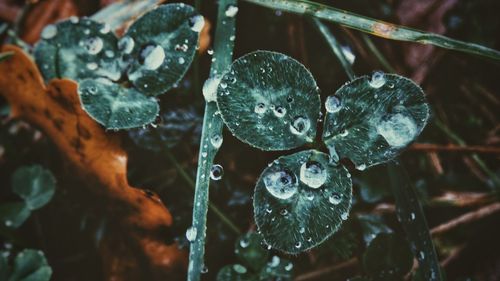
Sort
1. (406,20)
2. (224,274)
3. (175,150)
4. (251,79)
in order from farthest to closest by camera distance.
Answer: (406,20) < (175,150) < (224,274) < (251,79)

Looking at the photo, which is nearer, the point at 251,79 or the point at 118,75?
the point at 251,79

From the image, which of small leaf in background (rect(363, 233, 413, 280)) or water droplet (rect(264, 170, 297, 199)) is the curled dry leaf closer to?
water droplet (rect(264, 170, 297, 199))

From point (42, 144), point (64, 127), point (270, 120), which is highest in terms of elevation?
point (270, 120)

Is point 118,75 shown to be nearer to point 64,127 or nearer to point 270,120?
point 64,127

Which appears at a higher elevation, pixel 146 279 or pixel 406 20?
pixel 406 20

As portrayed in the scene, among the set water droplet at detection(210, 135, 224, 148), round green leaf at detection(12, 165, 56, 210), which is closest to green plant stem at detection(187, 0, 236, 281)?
water droplet at detection(210, 135, 224, 148)

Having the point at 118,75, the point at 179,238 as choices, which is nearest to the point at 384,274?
the point at 179,238

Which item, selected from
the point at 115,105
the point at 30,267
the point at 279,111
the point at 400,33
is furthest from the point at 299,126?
the point at 30,267
